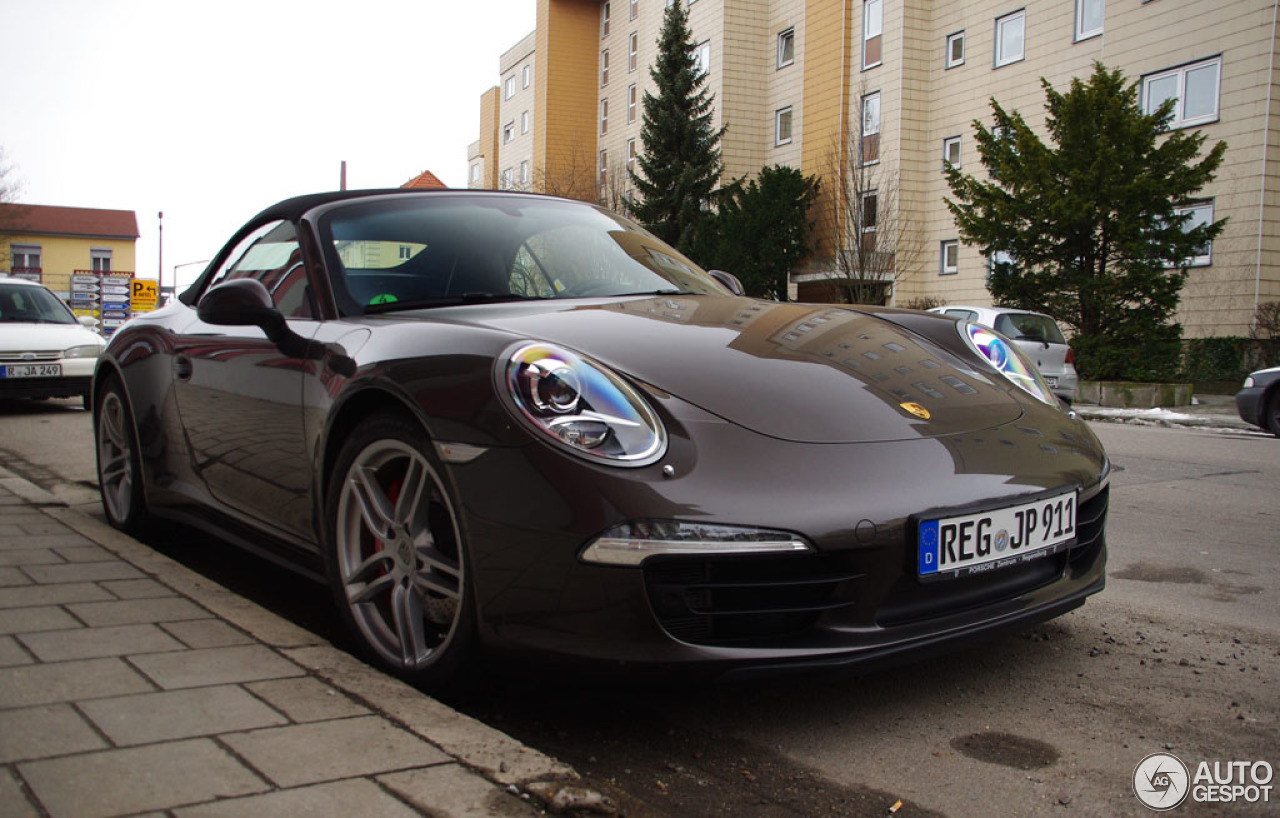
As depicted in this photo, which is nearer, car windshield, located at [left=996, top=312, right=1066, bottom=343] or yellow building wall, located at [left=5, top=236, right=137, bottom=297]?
car windshield, located at [left=996, top=312, right=1066, bottom=343]

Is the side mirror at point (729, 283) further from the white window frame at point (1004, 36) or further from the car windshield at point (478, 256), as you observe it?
the white window frame at point (1004, 36)

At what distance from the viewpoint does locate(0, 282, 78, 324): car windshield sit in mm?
11969

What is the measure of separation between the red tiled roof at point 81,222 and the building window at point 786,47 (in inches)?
2343

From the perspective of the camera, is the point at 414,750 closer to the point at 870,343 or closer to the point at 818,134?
A: the point at 870,343

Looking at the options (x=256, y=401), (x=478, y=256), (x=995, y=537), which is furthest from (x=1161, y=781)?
(x=256, y=401)

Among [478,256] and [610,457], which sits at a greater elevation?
[478,256]

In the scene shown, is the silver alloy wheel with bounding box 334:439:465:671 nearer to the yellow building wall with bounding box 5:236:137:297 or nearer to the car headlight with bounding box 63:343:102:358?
the car headlight with bounding box 63:343:102:358

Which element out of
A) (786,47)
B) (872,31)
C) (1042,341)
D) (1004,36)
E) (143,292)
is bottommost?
(1042,341)

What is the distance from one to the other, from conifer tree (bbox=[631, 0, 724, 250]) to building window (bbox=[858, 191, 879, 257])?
7549 millimetres

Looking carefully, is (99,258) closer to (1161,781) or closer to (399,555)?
(399,555)

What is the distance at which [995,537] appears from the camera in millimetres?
2529

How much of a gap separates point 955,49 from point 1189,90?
8.30 meters

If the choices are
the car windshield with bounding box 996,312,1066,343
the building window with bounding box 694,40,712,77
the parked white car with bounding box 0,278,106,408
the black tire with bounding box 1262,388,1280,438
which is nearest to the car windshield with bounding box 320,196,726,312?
the parked white car with bounding box 0,278,106,408

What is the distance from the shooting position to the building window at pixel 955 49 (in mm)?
29312
